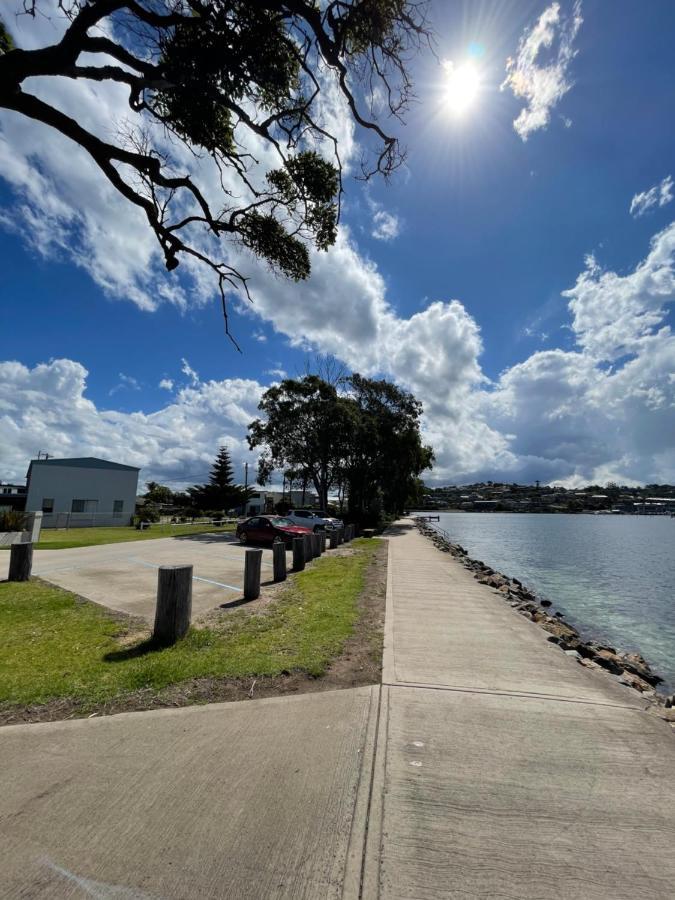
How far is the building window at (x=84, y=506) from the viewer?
39.8 m

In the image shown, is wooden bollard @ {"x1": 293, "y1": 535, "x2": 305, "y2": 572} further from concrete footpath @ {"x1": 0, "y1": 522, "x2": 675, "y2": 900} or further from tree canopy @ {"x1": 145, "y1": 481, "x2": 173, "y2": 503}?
tree canopy @ {"x1": 145, "y1": 481, "x2": 173, "y2": 503}

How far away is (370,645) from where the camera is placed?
219 inches

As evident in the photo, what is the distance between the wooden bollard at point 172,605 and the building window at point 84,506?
4068 cm

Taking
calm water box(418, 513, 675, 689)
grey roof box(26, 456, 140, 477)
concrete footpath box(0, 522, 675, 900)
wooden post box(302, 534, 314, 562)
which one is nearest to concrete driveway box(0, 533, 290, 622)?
wooden post box(302, 534, 314, 562)

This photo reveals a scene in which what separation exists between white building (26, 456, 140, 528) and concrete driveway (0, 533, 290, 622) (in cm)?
2563

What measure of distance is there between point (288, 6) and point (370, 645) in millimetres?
8074

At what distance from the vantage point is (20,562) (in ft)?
29.5

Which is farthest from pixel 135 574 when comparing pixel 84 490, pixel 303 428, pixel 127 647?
pixel 84 490

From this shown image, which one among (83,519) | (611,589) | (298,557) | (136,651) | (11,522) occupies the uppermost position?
(83,519)

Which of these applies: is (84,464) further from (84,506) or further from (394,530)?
(394,530)

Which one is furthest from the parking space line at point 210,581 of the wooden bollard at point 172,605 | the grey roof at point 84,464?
the grey roof at point 84,464

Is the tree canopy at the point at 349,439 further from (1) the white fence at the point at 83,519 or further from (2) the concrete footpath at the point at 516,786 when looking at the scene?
(2) the concrete footpath at the point at 516,786

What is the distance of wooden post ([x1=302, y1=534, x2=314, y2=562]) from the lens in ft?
43.2

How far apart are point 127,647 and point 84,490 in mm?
41033
